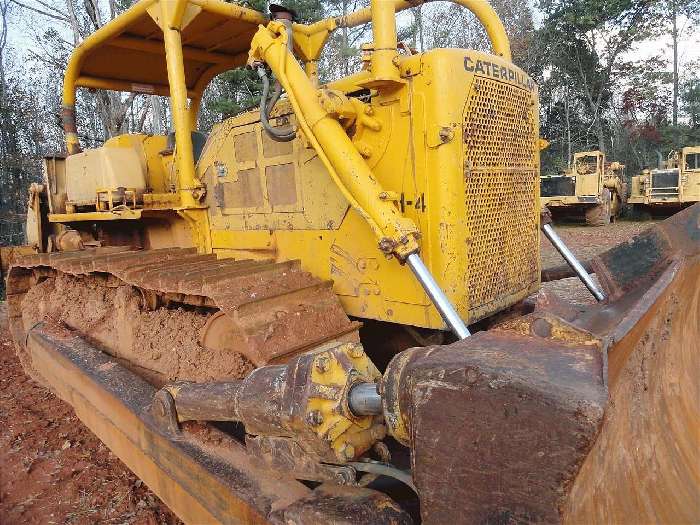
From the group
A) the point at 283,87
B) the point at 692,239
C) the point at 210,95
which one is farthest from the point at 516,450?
the point at 210,95

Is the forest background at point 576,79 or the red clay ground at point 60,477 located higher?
the forest background at point 576,79

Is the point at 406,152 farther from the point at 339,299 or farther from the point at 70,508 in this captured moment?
the point at 70,508

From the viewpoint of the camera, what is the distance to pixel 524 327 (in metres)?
1.21

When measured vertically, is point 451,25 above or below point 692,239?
above

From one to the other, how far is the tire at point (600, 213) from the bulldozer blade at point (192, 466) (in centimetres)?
1688

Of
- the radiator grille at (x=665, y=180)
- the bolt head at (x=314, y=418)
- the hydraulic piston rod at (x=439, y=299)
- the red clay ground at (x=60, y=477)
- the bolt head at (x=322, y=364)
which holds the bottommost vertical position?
the red clay ground at (x=60, y=477)

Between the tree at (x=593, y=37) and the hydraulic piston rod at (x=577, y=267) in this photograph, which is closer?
the hydraulic piston rod at (x=577, y=267)

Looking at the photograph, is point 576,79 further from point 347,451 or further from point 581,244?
point 347,451

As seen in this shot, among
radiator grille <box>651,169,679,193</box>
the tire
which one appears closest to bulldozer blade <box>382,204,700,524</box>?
the tire

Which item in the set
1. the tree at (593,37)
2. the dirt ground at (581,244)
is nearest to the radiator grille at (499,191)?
the dirt ground at (581,244)

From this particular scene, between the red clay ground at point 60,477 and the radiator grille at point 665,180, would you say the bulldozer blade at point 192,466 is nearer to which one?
the red clay ground at point 60,477

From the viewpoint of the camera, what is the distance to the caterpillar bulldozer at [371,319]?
1.13 metres

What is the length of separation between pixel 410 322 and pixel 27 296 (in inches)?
148

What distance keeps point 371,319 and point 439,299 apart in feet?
2.90
